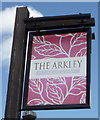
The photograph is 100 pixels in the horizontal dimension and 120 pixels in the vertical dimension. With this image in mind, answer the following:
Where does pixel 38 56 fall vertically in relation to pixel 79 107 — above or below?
above

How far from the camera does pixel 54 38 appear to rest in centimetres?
571

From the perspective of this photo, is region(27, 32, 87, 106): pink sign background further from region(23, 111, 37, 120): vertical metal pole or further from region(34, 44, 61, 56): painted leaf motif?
region(23, 111, 37, 120): vertical metal pole

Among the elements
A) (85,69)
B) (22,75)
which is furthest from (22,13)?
(85,69)

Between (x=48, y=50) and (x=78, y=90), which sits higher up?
(x=48, y=50)

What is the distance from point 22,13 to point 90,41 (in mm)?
1327

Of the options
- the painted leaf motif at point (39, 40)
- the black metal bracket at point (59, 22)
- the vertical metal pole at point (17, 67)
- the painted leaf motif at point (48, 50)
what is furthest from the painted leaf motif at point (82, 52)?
the vertical metal pole at point (17, 67)

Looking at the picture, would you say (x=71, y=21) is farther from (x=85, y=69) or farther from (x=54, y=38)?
(x=85, y=69)

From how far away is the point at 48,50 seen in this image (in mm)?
5609

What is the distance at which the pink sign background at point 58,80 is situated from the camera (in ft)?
16.7

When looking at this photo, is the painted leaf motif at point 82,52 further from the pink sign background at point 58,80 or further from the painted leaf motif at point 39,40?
the painted leaf motif at point 39,40

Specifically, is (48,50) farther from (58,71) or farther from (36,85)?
(36,85)

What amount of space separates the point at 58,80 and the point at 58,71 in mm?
140

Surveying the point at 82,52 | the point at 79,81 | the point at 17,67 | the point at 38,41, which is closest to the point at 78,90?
the point at 79,81

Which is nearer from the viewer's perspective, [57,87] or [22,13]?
[57,87]
